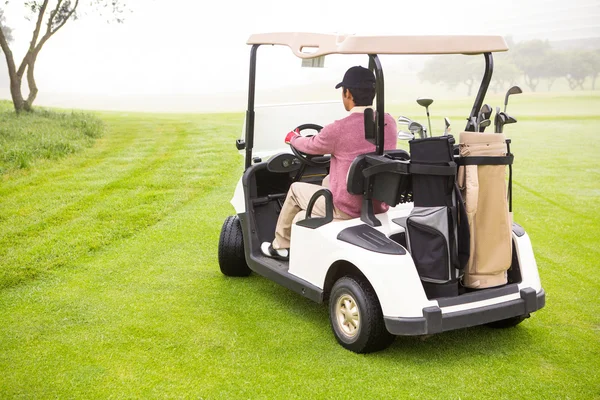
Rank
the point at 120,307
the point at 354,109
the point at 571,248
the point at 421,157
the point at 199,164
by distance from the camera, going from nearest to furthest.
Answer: the point at 421,157 → the point at 354,109 → the point at 120,307 → the point at 571,248 → the point at 199,164

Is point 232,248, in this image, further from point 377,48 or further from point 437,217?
point 377,48

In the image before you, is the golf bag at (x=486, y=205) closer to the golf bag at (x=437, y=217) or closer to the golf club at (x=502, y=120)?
the golf bag at (x=437, y=217)

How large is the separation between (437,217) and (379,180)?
401 millimetres

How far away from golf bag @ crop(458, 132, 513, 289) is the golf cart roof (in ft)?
1.48

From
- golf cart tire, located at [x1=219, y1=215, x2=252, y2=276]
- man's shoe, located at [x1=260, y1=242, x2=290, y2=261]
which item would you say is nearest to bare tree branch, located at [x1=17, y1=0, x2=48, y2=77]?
golf cart tire, located at [x1=219, y1=215, x2=252, y2=276]

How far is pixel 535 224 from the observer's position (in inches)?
275

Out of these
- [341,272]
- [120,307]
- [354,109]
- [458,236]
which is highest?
→ [354,109]

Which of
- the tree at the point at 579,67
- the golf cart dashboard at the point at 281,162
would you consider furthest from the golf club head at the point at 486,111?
the tree at the point at 579,67

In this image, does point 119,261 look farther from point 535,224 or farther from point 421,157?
point 535,224

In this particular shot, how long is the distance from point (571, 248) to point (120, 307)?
12.5 ft

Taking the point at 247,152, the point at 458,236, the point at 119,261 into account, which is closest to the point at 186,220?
the point at 119,261

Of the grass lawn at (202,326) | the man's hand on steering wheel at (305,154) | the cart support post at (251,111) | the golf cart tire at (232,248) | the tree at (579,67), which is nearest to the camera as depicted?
the grass lawn at (202,326)

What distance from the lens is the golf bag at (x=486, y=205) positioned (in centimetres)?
338

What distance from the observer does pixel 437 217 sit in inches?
132
